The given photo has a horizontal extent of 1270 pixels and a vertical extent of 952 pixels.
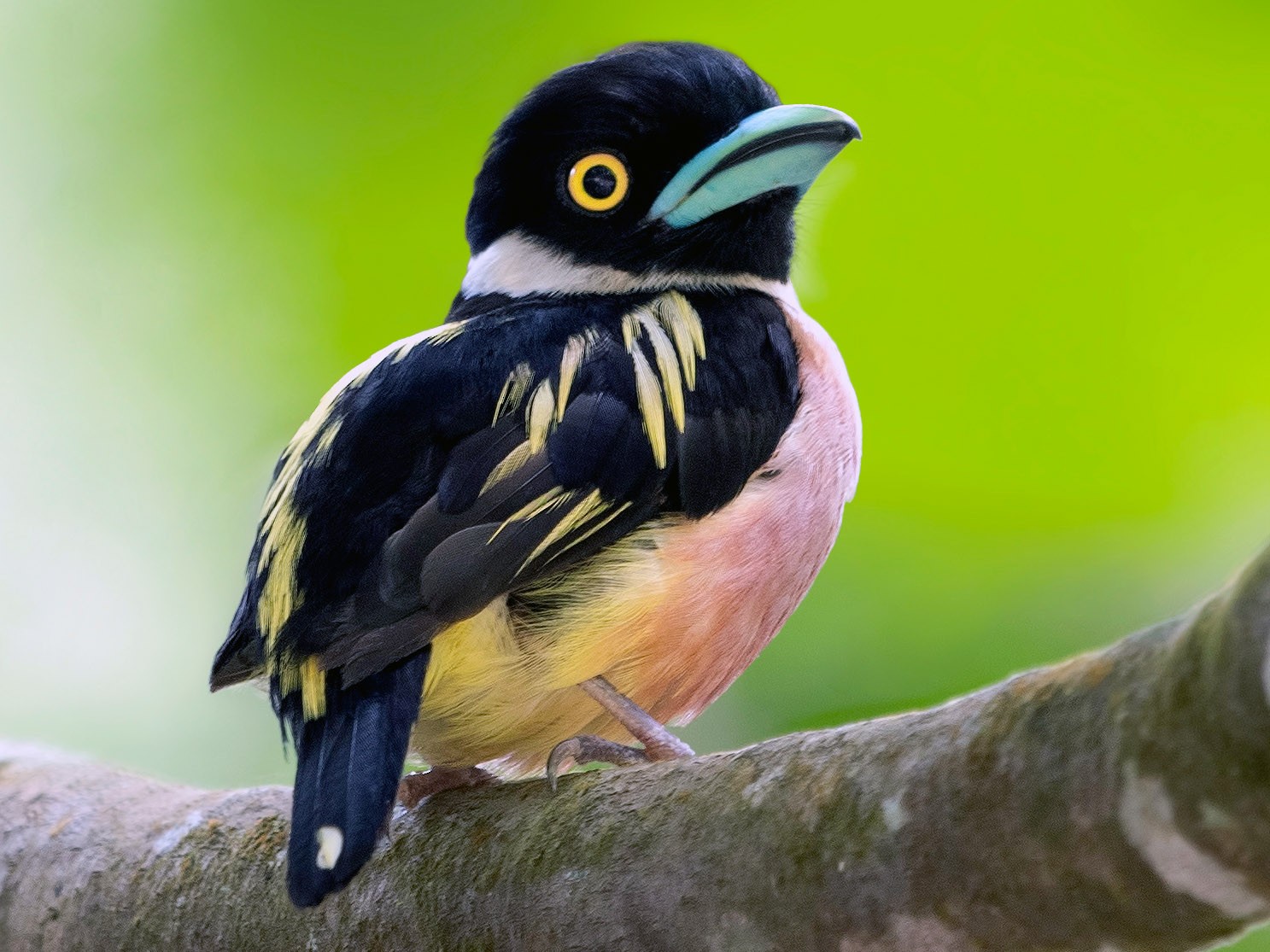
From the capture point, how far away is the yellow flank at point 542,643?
111 inches

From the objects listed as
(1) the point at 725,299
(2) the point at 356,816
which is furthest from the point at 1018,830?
(1) the point at 725,299

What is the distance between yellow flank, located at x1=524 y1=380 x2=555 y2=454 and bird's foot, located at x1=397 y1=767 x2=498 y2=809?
2.46ft

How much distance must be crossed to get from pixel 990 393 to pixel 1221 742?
289cm

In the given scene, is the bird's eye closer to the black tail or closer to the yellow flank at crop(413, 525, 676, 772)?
the yellow flank at crop(413, 525, 676, 772)

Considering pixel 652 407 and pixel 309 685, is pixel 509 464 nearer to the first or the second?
pixel 652 407

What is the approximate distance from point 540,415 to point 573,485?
0.18 meters

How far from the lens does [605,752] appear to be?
2.85 metres

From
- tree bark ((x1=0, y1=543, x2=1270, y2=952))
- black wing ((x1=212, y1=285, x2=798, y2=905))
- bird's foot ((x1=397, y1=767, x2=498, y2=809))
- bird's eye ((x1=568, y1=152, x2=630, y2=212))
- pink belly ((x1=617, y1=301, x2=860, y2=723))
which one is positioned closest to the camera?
tree bark ((x1=0, y1=543, x2=1270, y2=952))

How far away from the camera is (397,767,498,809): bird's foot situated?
3059 mm

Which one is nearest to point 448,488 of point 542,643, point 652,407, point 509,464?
point 509,464

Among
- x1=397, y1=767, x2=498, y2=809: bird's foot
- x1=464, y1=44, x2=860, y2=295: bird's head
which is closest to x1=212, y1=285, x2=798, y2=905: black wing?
x1=464, y1=44, x2=860, y2=295: bird's head

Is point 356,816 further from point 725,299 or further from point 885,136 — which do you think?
point 885,136

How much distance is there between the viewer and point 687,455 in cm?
294

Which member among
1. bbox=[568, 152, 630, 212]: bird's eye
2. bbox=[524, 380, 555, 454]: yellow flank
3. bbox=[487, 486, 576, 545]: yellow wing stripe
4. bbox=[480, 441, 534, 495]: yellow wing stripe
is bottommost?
bbox=[487, 486, 576, 545]: yellow wing stripe
